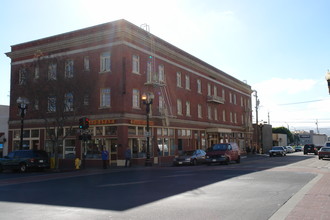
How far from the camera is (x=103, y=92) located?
97.4 feet

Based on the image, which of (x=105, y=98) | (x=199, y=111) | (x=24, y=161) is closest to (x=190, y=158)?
(x=105, y=98)

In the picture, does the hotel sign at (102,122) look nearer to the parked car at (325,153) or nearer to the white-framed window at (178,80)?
the white-framed window at (178,80)

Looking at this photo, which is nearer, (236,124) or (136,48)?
(136,48)

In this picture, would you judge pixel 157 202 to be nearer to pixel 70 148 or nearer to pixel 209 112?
pixel 70 148

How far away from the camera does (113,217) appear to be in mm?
7781

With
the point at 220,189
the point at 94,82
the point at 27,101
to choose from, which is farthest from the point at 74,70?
the point at 220,189

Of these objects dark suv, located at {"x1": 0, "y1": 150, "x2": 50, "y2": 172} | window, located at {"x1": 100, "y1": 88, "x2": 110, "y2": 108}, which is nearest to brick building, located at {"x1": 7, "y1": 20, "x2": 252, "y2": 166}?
window, located at {"x1": 100, "y1": 88, "x2": 110, "y2": 108}

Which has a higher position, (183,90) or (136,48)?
(136,48)

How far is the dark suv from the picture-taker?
24.3 meters

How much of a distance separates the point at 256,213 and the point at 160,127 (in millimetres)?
25238

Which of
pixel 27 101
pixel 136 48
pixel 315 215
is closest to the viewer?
pixel 315 215

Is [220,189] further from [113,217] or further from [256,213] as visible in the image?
[113,217]

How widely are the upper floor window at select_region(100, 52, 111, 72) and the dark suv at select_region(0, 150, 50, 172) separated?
9.28m

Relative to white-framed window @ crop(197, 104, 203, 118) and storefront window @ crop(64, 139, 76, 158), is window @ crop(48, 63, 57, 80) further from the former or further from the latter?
white-framed window @ crop(197, 104, 203, 118)
